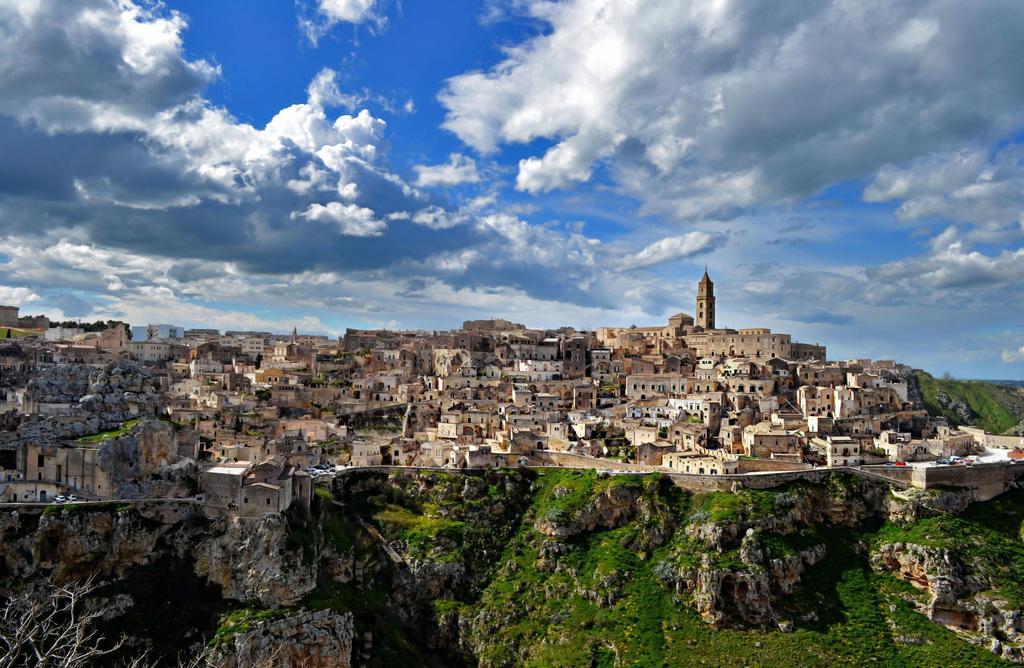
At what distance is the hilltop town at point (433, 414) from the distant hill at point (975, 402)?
26.8 m

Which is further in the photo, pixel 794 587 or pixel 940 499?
pixel 940 499

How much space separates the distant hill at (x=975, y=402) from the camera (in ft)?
344

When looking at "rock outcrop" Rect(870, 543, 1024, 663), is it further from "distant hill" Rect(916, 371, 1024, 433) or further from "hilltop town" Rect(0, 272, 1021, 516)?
"distant hill" Rect(916, 371, 1024, 433)

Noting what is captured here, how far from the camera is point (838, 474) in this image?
5350 centimetres

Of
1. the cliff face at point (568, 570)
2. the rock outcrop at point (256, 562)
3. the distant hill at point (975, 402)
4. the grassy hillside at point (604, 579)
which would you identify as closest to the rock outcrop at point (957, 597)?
the cliff face at point (568, 570)

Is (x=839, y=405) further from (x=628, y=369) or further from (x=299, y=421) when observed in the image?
(x=299, y=421)


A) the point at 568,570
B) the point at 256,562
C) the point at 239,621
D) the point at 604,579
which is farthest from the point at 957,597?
the point at 239,621

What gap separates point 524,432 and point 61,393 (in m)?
34.9

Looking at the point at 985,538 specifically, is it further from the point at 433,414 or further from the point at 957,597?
the point at 433,414

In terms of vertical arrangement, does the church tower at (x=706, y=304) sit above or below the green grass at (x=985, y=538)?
above

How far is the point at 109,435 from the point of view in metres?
47.9

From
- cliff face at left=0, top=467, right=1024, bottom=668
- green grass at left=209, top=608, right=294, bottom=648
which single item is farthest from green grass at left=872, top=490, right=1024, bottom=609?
green grass at left=209, top=608, right=294, bottom=648

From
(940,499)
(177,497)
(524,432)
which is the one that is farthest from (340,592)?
(940,499)

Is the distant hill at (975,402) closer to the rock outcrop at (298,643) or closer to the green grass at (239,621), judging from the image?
the rock outcrop at (298,643)
